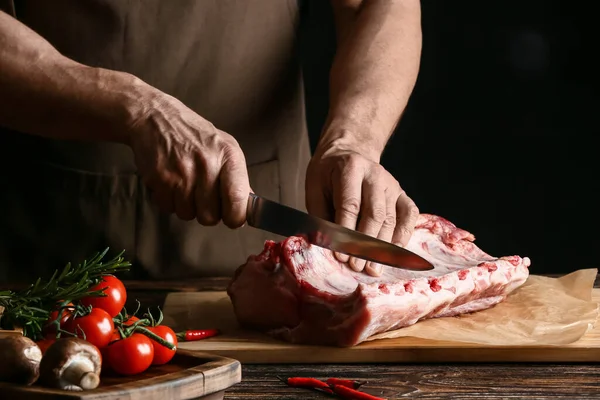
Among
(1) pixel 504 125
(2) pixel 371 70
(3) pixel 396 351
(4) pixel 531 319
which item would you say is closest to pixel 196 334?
(3) pixel 396 351

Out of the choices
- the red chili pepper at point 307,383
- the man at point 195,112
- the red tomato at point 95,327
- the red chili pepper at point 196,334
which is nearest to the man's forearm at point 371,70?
the man at point 195,112

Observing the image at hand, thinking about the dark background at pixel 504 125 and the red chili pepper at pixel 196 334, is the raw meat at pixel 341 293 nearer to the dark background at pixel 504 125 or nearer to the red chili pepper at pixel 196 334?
the red chili pepper at pixel 196 334

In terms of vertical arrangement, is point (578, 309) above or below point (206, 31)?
below

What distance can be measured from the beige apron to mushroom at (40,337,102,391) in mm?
1617

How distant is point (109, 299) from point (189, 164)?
534mm

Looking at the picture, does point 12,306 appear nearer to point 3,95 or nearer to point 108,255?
point 3,95

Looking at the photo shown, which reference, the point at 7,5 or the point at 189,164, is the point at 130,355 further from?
the point at 7,5

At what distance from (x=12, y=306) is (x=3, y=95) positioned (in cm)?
93

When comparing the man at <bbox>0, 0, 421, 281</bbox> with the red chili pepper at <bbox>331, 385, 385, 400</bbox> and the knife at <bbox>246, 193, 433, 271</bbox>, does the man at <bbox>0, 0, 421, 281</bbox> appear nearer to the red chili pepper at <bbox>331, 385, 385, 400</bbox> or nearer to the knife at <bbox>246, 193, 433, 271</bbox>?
the knife at <bbox>246, 193, 433, 271</bbox>

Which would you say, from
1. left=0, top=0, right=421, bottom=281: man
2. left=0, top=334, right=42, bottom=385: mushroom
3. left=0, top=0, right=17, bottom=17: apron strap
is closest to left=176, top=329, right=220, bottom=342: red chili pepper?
left=0, top=0, right=421, bottom=281: man

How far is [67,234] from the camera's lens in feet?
9.70

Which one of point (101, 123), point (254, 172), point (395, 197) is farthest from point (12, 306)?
point (254, 172)

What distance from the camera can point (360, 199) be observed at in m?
2.35

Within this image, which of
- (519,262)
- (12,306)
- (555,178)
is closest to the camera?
(12,306)
